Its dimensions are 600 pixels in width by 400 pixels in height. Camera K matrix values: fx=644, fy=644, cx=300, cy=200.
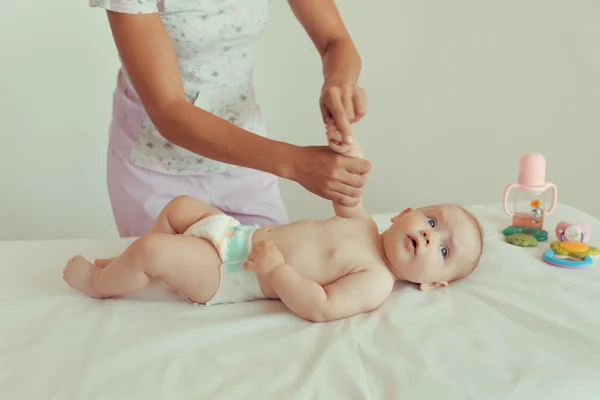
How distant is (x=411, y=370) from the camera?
3.29 feet

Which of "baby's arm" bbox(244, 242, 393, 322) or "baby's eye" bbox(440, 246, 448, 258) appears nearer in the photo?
"baby's arm" bbox(244, 242, 393, 322)

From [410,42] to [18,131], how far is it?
143 cm

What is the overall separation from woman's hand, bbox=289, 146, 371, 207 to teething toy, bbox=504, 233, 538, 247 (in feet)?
1.85

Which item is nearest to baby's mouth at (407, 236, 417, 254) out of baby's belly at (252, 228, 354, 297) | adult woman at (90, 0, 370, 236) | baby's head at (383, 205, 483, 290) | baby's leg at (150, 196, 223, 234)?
baby's head at (383, 205, 483, 290)

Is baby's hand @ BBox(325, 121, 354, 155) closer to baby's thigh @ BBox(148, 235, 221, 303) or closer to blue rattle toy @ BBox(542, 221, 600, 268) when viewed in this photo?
baby's thigh @ BBox(148, 235, 221, 303)

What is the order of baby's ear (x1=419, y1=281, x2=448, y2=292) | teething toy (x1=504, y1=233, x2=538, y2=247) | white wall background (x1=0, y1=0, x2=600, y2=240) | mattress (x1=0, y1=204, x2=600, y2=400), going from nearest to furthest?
mattress (x1=0, y1=204, x2=600, y2=400), baby's ear (x1=419, y1=281, x2=448, y2=292), teething toy (x1=504, y1=233, x2=538, y2=247), white wall background (x1=0, y1=0, x2=600, y2=240)

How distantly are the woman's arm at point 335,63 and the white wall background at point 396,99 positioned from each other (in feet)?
2.84

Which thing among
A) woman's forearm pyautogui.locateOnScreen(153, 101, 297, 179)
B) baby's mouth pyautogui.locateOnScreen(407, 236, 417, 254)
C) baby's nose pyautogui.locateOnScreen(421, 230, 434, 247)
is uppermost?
woman's forearm pyautogui.locateOnScreen(153, 101, 297, 179)

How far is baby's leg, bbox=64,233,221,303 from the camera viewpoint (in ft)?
3.97

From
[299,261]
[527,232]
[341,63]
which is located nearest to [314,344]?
[299,261]

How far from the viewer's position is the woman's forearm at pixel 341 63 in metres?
1.30

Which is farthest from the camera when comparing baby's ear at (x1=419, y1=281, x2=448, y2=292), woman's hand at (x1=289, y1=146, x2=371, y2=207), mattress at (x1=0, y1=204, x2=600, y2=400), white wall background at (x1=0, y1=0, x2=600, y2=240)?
white wall background at (x1=0, y1=0, x2=600, y2=240)

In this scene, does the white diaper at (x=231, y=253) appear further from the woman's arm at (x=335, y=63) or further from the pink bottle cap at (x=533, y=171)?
the pink bottle cap at (x=533, y=171)

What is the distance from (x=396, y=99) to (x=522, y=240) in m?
1.03
